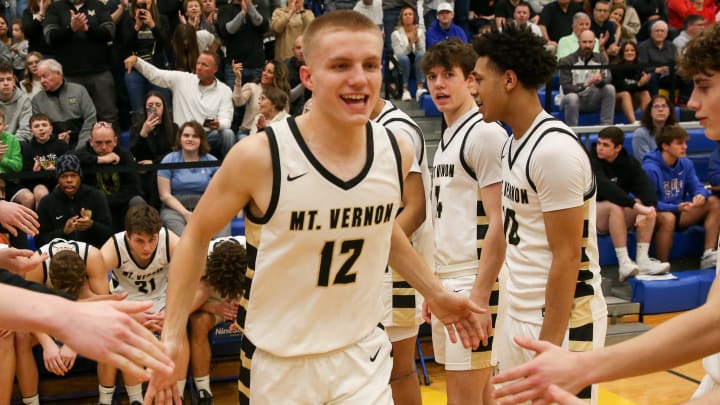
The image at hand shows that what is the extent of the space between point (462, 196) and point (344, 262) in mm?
→ 1766

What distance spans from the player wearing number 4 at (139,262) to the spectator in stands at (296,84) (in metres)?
3.92

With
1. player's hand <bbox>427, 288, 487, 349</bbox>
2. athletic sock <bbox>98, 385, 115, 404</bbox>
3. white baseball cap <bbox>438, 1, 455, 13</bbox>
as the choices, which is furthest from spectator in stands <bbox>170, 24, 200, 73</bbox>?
player's hand <bbox>427, 288, 487, 349</bbox>

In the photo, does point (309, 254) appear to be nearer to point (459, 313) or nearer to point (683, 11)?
point (459, 313)

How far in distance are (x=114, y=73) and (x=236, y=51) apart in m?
1.47

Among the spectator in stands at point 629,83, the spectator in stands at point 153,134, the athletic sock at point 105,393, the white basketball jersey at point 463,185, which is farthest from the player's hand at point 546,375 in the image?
the spectator in stands at point 629,83

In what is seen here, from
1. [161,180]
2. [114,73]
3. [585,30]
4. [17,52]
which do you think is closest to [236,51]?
[114,73]

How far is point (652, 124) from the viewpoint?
970 cm

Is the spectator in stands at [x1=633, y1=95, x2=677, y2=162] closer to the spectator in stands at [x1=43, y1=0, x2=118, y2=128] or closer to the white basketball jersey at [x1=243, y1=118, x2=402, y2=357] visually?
the spectator in stands at [x1=43, y1=0, x2=118, y2=128]

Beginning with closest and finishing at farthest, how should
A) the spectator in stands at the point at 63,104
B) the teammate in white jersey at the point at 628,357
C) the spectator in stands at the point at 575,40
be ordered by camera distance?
the teammate in white jersey at the point at 628,357
the spectator in stands at the point at 63,104
the spectator in stands at the point at 575,40

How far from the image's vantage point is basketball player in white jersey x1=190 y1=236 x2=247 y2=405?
250 inches

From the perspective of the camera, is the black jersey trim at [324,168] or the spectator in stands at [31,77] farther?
the spectator in stands at [31,77]

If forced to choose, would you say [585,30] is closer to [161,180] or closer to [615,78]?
[615,78]

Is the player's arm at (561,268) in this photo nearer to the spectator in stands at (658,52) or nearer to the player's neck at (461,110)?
the player's neck at (461,110)

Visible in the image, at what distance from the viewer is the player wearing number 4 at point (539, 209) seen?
377 cm
